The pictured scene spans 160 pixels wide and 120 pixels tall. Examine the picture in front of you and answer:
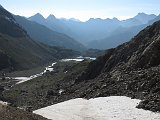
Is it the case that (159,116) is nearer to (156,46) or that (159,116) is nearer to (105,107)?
(105,107)

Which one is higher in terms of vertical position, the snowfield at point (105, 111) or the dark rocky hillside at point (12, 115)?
the dark rocky hillside at point (12, 115)

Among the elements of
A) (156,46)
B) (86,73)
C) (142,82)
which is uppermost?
(156,46)

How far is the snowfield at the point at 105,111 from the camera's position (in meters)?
41.8

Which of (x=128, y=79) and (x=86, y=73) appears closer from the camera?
(x=128, y=79)

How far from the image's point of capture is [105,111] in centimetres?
4669

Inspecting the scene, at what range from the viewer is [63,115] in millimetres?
47250

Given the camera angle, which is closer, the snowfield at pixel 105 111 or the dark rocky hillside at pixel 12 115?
the dark rocky hillside at pixel 12 115

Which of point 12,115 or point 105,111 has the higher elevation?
point 12,115

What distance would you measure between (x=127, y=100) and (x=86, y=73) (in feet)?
197

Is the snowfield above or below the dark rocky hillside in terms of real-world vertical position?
below

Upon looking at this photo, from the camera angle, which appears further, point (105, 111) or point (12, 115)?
point (105, 111)

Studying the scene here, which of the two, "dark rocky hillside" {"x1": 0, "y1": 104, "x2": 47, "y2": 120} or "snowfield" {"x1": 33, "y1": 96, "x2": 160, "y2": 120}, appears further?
"snowfield" {"x1": 33, "y1": 96, "x2": 160, "y2": 120}

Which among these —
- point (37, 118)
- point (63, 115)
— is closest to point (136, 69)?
point (63, 115)

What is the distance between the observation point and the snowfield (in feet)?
137
